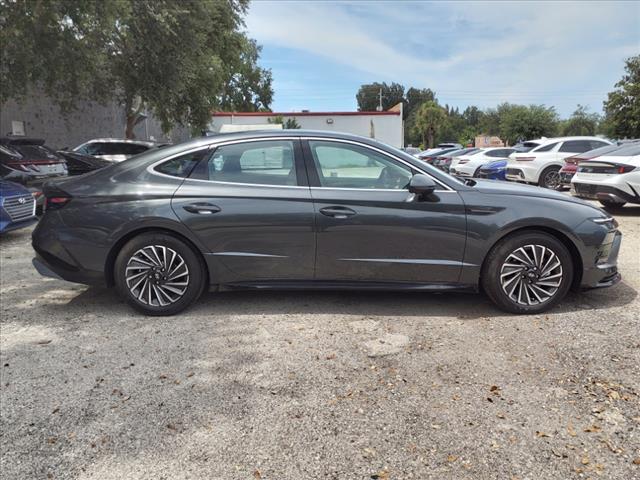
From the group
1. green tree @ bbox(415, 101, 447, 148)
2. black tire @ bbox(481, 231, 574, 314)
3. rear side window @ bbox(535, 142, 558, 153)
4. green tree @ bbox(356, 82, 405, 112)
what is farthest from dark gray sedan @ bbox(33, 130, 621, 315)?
green tree @ bbox(356, 82, 405, 112)

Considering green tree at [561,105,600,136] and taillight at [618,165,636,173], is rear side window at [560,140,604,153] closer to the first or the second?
taillight at [618,165,636,173]

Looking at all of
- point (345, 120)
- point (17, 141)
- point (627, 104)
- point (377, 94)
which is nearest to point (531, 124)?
point (627, 104)

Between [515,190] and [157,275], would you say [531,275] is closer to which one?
[515,190]

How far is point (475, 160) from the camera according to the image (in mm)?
18469

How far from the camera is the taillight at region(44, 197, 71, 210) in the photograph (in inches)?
167

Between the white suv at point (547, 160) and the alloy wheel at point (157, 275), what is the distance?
12.0m

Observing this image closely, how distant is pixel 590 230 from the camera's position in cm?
408

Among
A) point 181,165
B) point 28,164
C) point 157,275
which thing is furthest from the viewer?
point 28,164

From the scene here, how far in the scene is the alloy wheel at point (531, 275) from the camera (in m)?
4.06

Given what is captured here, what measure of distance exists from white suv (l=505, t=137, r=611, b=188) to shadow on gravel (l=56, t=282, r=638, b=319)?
31.4 feet

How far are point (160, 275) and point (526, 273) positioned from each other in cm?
304

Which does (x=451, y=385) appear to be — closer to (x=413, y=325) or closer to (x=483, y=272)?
(x=413, y=325)

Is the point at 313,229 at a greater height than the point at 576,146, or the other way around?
the point at 576,146

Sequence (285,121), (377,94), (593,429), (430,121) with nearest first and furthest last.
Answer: (593,429)
(285,121)
(430,121)
(377,94)
